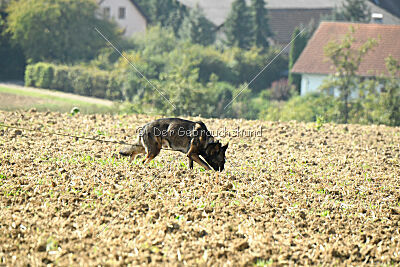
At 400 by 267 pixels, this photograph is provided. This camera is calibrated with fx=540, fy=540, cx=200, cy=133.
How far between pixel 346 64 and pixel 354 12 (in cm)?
2118

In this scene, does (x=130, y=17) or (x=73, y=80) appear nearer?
(x=73, y=80)

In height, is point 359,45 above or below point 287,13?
below

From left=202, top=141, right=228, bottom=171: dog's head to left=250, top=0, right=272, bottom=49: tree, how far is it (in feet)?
118

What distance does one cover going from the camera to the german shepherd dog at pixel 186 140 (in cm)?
858

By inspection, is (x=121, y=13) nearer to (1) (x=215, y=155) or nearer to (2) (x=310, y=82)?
(2) (x=310, y=82)

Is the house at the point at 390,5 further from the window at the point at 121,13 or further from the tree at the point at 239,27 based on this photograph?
the window at the point at 121,13

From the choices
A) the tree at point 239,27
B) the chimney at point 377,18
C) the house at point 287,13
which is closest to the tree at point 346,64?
the tree at point 239,27

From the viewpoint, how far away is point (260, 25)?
45344mm

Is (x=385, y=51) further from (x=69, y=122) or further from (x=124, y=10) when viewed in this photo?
(x=124, y=10)

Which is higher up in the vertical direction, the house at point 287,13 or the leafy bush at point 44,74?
the house at point 287,13

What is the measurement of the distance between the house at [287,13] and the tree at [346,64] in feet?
68.3

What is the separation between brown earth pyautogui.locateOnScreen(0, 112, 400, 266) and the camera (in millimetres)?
6125

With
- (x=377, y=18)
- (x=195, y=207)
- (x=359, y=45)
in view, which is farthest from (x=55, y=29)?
(x=195, y=207)

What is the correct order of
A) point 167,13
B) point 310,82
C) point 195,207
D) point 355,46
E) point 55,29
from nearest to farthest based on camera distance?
point 195,207 → point 355,46 → point 310,82 → point 55,29 → point 167,13
